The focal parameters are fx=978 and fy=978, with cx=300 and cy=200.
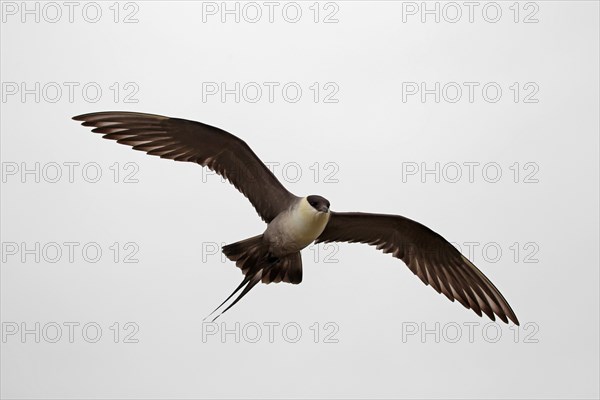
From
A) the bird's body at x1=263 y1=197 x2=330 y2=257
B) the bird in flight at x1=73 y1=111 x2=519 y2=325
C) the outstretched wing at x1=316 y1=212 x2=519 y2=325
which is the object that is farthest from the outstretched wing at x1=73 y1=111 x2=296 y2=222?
the outstretched wing at x1=316 y1=212 x2=519 y2=325

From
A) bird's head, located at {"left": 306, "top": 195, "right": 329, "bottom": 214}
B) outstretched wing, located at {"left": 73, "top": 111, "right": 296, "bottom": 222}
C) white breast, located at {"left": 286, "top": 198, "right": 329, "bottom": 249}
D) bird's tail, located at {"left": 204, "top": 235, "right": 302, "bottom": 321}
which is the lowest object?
bird's tail, located at {"left": 204, "top": 235, "right": 302, "bottom": 321}

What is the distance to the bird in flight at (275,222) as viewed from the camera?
34.6ft

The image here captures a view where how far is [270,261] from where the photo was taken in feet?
36.2

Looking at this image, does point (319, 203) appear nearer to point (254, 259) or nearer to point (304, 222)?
point (304, 222)

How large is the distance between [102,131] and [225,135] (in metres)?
1.32

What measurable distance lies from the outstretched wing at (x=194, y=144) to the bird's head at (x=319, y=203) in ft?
1.79

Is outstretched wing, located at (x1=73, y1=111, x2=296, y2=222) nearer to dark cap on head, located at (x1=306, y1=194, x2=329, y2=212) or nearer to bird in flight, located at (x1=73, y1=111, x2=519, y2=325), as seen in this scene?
bird in flight, located at (x1=73, y1=111, x2=519, y2=325)

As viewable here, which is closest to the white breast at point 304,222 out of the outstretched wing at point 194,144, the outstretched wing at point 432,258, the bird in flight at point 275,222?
the bird in flight at point 275,222

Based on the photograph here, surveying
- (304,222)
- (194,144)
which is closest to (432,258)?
(304,222)

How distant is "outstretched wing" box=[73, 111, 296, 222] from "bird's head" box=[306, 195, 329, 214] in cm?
55

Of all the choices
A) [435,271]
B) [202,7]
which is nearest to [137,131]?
[435,271]

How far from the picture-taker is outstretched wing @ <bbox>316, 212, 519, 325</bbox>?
11.6 meters

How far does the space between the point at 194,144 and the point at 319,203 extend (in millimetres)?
1558

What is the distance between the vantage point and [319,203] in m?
10.4
